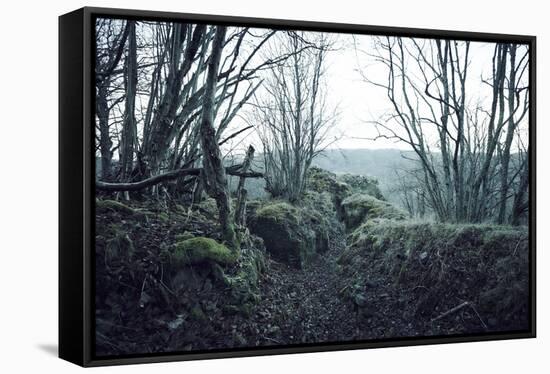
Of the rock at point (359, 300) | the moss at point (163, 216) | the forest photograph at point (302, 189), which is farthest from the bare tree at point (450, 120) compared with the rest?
the moss at point (163, 216)

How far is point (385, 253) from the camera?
907 cm

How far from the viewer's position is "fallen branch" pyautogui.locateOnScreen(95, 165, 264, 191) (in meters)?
7.92

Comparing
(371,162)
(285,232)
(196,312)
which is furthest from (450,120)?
(196,312)

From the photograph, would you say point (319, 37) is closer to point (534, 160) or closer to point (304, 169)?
point (304, 169)

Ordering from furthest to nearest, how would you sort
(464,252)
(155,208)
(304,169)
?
(464,252) → (304,169) → (155,208)

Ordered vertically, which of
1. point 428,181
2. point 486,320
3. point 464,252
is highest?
point 428,181

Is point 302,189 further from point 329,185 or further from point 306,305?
point 306,305

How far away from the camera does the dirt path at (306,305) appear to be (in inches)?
335

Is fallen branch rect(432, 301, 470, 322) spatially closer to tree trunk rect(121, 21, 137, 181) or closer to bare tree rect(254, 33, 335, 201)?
bare tree rect(254, 33, 335, 201)

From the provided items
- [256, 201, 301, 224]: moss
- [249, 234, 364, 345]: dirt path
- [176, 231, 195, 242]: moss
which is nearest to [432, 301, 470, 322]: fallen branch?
[249, 234, 364, 345]: dirt path

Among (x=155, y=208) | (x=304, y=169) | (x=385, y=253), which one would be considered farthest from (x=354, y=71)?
(x=155, y=208)

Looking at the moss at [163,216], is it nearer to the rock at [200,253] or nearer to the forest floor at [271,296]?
the forest floor at [271,296]

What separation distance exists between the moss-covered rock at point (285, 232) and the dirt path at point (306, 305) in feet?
0.32

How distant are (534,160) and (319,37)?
251cm
